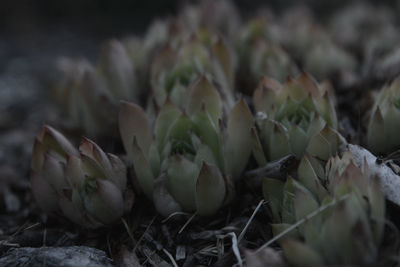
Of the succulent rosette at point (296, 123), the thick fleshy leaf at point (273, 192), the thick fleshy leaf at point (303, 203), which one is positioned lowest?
the thick fleshy leaf at point (273, 192)

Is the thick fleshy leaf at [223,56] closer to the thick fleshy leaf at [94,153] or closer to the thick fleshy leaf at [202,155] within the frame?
the thick fleshy leaf at [202,155]

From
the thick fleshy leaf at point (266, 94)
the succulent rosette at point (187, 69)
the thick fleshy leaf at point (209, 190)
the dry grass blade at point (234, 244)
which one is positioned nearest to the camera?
the dry grass blade at point (234, 244)

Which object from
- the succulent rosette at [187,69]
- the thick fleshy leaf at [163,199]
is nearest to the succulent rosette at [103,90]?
the succulent rosette at [187,69]

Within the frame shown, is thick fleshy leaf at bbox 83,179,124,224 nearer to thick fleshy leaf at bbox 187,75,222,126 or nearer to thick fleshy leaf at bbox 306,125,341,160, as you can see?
thick fleshy leaf at bbox 187,75,222,126

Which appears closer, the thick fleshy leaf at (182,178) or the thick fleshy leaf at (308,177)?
the thick fleshy leaf at (308,177)

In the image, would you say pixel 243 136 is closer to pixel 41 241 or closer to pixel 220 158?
pixel 220 158

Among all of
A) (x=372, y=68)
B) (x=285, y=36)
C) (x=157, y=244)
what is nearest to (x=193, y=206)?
(x=157, y=244)

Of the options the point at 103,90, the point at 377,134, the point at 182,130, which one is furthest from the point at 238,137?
the point at 103,90

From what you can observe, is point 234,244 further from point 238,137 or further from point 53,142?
point 53,142
